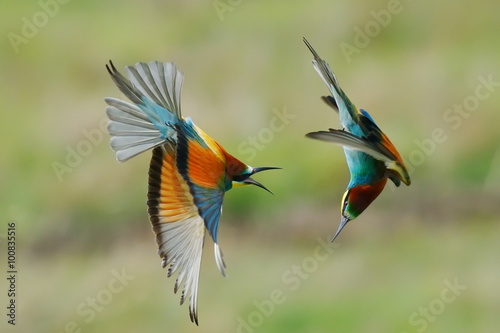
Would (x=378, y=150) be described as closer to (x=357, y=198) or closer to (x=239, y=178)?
(x=357, y=198)

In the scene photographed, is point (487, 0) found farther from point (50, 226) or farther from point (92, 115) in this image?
point (50, 226)

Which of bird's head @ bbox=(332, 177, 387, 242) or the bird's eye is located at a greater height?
the bird's eye

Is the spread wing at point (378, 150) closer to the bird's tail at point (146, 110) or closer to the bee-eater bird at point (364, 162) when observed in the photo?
the bee-eater bird at point (364, 162)

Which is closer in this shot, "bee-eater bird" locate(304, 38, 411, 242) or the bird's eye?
"bee-eater bird" locate(304, 38, 411, 242)

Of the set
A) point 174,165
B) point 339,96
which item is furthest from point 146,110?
point 339,96

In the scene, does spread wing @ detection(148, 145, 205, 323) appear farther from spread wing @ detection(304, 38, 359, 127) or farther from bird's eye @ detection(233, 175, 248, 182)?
spread wing @ detection(304, 38, 359, 127)

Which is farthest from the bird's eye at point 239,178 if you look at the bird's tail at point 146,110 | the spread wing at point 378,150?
the spread wing at point 378,150

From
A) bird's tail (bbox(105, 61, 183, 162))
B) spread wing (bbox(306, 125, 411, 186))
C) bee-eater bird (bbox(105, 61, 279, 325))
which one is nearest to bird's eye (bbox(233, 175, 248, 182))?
bee-eater bird (bbox(105, 61, 279, 325))
